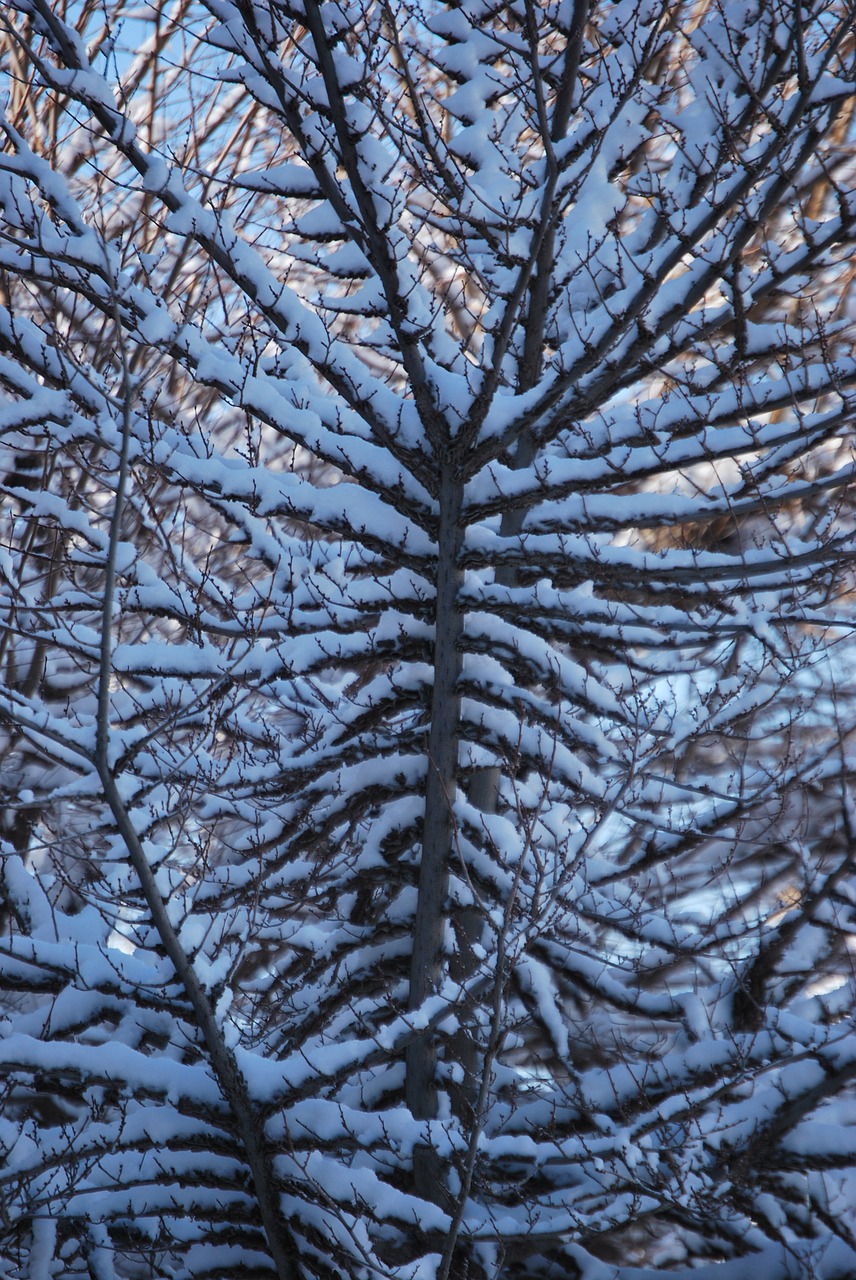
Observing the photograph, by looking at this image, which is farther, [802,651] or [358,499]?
[802,651]

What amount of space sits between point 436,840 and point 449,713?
0.72 meters

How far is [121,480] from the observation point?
3.63 meters

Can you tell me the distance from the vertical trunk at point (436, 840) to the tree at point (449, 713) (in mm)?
23

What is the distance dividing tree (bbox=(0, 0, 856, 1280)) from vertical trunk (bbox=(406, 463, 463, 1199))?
0.08 ft

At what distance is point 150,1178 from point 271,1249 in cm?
80

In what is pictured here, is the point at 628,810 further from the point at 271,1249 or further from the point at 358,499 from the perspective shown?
the point at 271,1249

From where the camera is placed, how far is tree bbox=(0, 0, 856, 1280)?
14.5 feet

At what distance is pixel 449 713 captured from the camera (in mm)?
5605

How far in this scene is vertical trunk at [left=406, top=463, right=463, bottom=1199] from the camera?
5.46 m

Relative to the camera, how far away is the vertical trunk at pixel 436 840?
5461mm

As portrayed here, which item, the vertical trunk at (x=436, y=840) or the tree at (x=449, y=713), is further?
the vertical trunk at (x=436, y=840)

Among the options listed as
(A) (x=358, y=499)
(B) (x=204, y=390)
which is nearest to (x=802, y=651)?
(A) (x=358, y=499)

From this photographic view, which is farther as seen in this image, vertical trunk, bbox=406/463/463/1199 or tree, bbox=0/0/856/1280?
vertical trunk, bbox=406/463/463/1199

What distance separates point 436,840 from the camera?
560 cm
